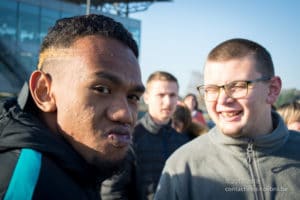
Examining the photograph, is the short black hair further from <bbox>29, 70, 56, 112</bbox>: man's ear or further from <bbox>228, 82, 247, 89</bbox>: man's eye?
<bbox>228, 82, 247, 89</bbox>: man's eye

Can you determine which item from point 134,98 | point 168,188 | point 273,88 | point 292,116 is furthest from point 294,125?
point 134,98

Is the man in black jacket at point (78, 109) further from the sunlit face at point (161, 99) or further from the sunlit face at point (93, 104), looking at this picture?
the sunlit face at point (161, 99)

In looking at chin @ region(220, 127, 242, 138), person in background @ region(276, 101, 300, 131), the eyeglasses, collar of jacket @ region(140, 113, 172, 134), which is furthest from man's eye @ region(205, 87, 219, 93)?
person in background @ region(276, 101, 300, 131)

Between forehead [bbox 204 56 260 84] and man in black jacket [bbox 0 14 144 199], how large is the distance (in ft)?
2.93

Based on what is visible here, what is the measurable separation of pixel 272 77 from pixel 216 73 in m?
0.38

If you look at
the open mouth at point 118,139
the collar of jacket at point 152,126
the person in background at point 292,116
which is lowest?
the collar of jacket at point 152,126

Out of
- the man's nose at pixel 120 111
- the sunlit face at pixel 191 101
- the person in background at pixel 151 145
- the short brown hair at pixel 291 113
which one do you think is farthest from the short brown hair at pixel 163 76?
the sunlit face at pixel 191 101

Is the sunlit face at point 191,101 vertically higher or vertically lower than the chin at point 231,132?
lower

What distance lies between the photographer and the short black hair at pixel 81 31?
146cm

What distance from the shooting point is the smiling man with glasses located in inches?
85.7

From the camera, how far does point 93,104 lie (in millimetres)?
1359

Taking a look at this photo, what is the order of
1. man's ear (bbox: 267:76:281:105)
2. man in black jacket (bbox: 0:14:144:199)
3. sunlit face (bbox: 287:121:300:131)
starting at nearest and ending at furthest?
man in black jacket (bbox: 0:14:144:199) → man's ear (bbox: 267:76:281:105) → sunlit face (bbox: 287:121:300:131)

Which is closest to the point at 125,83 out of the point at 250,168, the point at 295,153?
the point at 250,168

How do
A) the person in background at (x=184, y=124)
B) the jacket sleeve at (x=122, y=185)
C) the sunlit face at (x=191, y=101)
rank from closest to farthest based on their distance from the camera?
the jacket sleeve at (x=122, y=185) → the person in background at (x=184, y=124) → the sunlit face at (x=191, y=101)
